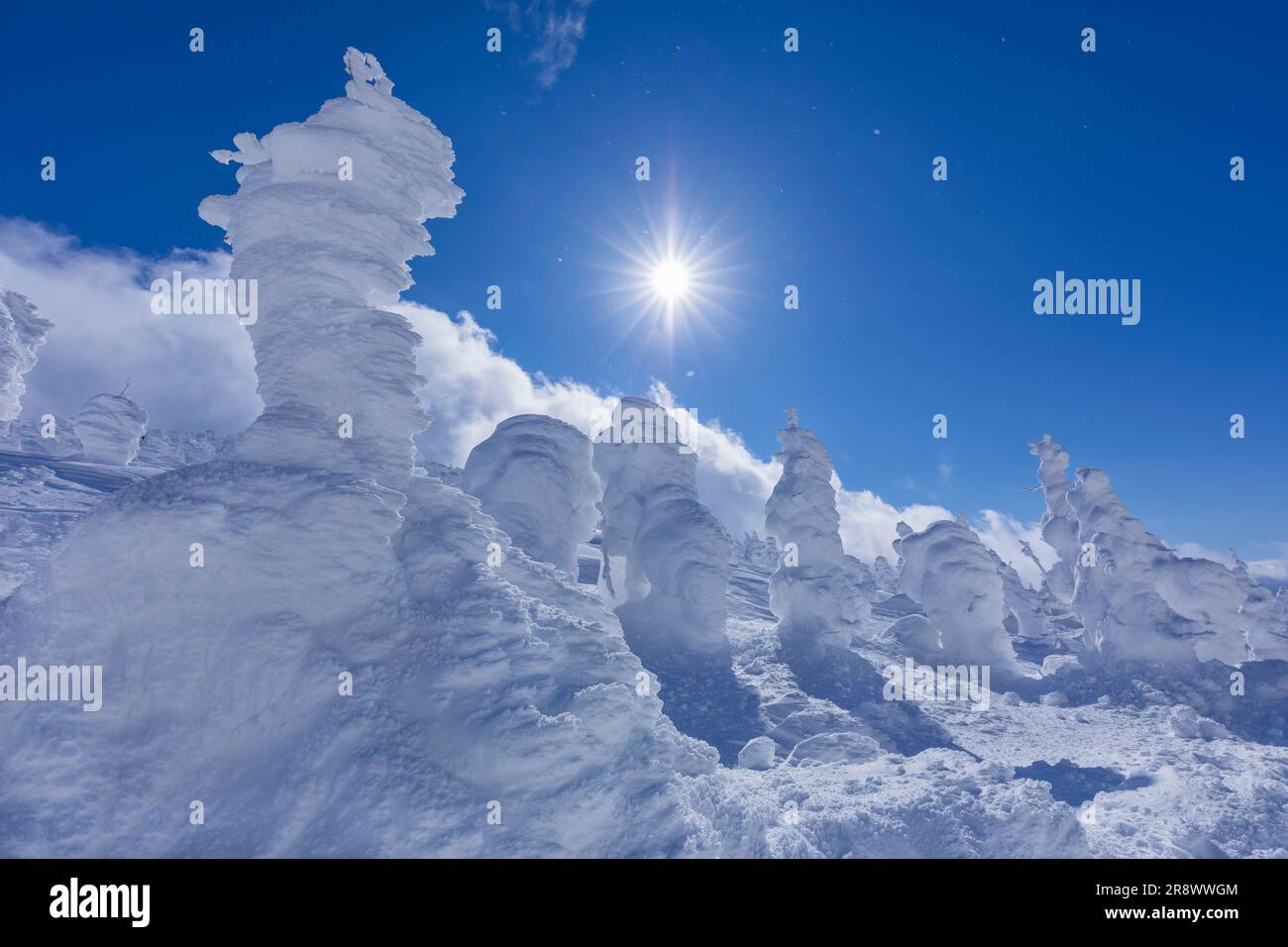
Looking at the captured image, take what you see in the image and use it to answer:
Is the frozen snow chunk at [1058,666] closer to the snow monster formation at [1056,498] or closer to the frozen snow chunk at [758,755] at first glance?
the snow monster formation at [1056,498]

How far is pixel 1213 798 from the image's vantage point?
63.0 feet

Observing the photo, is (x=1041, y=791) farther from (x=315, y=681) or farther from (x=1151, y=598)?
(x=1151, y=598)

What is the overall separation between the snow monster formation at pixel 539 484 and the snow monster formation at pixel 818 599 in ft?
46.9

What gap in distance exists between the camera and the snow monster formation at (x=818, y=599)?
2984 centimetres

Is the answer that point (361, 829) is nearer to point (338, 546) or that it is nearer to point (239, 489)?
point (338, 546)

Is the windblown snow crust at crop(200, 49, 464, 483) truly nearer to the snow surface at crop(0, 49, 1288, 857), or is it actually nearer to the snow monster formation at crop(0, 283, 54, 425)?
the snow surface at crop(0, 49, 1288, 857)

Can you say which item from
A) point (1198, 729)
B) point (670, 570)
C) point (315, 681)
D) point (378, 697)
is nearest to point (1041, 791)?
point (378, 697)

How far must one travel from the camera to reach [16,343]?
4153cm

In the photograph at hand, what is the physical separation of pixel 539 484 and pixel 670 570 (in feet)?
30.6
